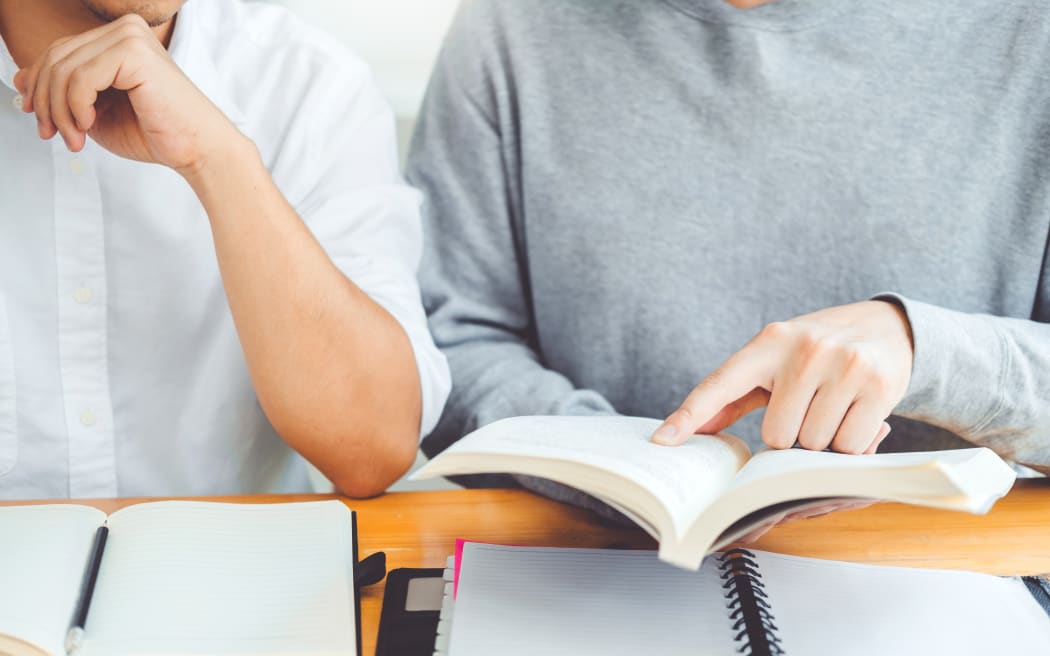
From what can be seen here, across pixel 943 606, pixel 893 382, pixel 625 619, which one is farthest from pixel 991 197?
pixel 625 619

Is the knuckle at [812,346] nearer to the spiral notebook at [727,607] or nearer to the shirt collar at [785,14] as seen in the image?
the spiral notebook at [727,607]

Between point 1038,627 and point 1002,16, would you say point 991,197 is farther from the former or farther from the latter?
point 1038,627

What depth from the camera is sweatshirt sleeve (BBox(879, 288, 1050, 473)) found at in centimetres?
78

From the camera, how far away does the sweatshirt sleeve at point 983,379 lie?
785 mm

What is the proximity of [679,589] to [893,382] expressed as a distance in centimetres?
23

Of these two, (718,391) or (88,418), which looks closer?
(718,391)

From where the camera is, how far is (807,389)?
69cm

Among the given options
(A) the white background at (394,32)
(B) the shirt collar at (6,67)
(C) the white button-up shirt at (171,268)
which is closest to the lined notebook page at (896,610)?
(C) the white button-up shirt at (171,268)

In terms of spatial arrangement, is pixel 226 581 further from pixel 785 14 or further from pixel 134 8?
pixel 785 14

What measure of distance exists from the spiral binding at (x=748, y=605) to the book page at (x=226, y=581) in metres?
0.26

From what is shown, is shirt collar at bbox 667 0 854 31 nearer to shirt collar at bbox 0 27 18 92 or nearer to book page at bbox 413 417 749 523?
book page at bbox 413 417 749 523

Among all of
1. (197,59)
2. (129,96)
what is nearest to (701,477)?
(129,96)

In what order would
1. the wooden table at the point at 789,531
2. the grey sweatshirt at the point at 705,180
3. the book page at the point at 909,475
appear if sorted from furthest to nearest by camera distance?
the grey sweatshirt at the point at 705,180 < the wooden table at the point at 789,531 < the book page at the point at 909,475

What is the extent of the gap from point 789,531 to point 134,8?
0.76 meters
